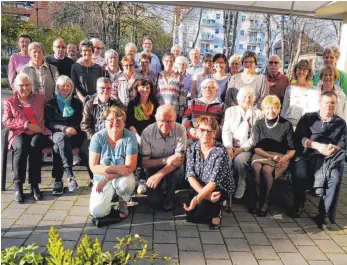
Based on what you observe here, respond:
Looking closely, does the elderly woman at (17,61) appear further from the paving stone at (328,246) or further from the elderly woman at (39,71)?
the paving stone at (328,246)

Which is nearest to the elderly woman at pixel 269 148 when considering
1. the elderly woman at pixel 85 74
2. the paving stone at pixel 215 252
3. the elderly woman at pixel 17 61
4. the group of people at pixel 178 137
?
the group of people at pixel 178 137

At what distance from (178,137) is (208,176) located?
67 centimetres

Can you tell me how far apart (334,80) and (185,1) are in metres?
2.62

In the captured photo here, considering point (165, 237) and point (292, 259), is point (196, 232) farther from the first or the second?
point (292, 259)

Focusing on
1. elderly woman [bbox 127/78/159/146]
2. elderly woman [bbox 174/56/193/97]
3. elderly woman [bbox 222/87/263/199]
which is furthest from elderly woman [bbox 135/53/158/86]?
elderly woman [bbox 222/87/263/199]

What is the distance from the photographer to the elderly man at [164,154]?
3.93 m

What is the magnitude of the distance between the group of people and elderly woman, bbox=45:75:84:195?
0.01 metres

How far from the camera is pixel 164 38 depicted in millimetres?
21203

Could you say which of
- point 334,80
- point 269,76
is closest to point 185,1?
point 269,76

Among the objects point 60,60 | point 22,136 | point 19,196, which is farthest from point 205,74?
point 19,196

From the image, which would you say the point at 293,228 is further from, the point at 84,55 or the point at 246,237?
the point at 84,55

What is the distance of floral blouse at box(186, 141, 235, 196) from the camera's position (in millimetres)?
3543

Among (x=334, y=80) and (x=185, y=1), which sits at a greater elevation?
(x=185, y=1)

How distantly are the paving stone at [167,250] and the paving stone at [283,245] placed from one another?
3.20ft
